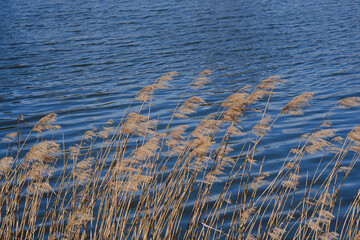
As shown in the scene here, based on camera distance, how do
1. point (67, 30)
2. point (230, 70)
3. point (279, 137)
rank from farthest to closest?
point (67, 30) < point (230, 70) < point (279, 137)

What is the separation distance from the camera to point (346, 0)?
836 inches

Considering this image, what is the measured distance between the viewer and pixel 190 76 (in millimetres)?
11062

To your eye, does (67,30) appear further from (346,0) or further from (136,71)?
(346,0)

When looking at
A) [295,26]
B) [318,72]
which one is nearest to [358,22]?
[295,26]

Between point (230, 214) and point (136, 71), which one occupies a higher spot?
point (230, 214)

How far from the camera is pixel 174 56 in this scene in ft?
43.4

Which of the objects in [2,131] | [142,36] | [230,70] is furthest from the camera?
[142,36]

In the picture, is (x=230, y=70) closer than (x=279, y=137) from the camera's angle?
No

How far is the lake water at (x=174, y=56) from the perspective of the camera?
8703 millimetres

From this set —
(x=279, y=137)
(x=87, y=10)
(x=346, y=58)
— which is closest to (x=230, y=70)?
(x=346, y=58)

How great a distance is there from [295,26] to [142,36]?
5149mm

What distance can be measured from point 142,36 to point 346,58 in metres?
6.74

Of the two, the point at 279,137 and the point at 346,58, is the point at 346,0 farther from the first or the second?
the point at 279,137

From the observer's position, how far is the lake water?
8.70 m
